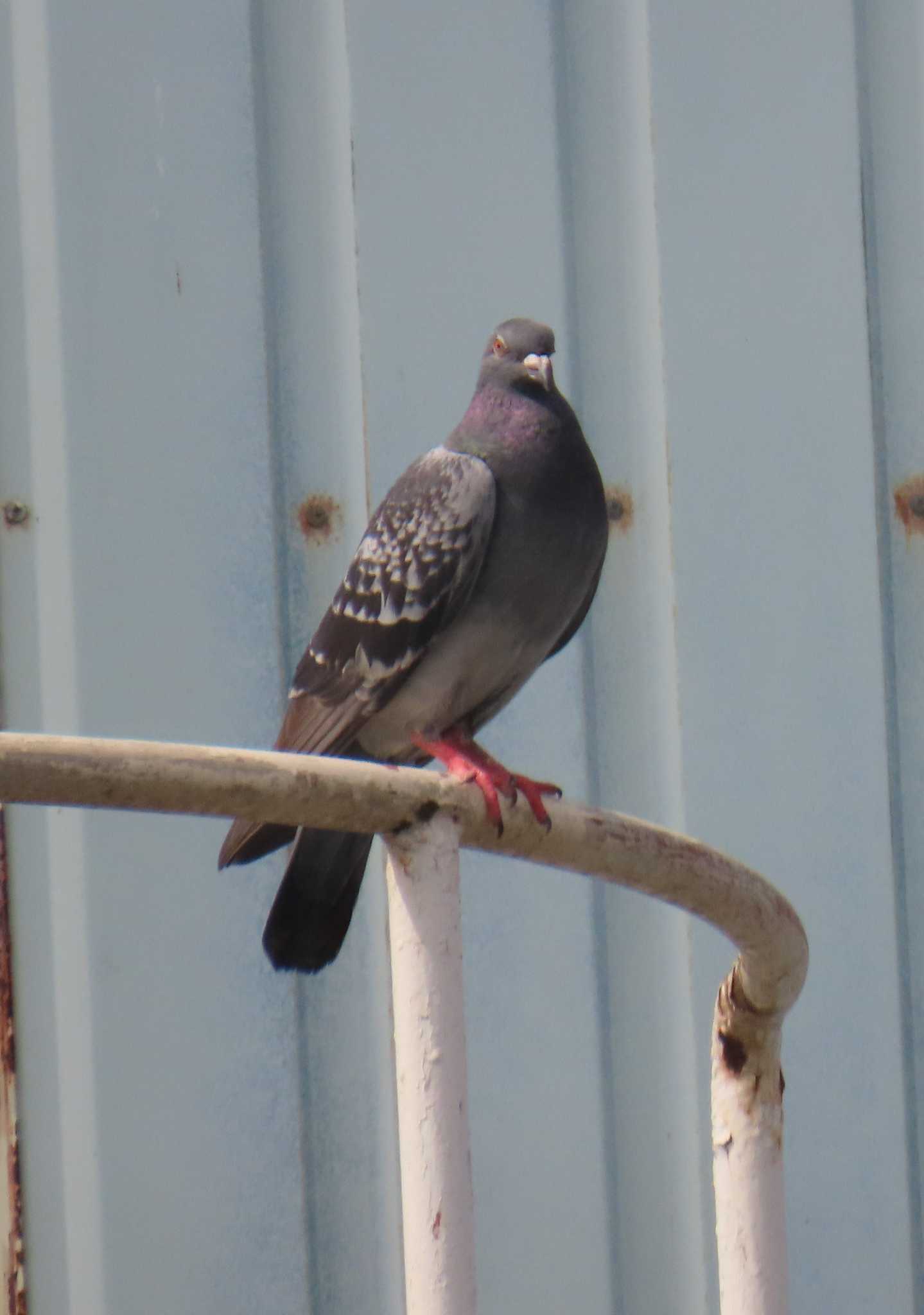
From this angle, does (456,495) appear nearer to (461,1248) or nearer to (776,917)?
(776,917)

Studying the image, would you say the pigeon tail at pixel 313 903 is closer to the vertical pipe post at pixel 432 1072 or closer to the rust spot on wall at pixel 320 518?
the rust spot on wall at pixel 320 518

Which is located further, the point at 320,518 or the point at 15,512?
the point at 320,518

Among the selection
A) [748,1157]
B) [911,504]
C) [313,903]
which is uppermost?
[911,504]

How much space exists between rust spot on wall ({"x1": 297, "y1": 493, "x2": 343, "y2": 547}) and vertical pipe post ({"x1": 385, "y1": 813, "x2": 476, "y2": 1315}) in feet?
5.13

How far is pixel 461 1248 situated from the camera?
1.45 meters

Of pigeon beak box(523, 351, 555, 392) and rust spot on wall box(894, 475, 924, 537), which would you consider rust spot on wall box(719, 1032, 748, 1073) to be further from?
rust spot on wall box(894, 475, 924, 537)

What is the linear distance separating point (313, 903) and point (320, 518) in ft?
2.51

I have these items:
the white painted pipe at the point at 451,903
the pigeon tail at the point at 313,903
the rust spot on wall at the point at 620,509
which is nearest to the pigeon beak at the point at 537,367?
the rust spot on wall at the point at 620,509

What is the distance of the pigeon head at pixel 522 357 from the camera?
9.12 ft

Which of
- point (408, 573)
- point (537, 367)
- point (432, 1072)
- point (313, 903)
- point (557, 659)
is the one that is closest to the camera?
point (432, 1072)

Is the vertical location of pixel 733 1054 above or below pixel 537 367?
below

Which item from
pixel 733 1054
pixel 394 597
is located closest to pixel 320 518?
pixel 394 597

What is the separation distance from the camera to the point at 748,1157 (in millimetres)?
1718

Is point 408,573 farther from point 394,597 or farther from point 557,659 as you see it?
point 557,659
